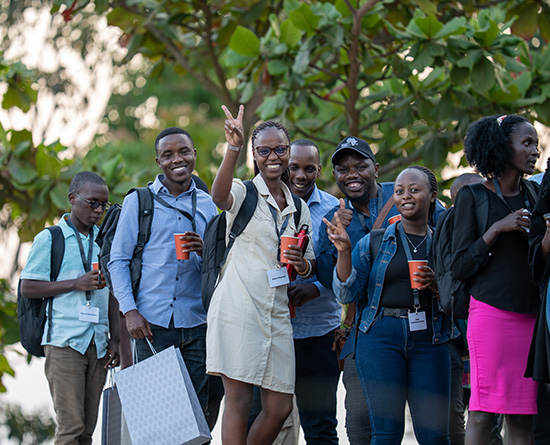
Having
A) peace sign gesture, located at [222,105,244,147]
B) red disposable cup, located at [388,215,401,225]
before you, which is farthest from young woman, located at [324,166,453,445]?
peace sign gesture, located at [222,105,244,147]

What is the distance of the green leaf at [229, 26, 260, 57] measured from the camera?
22.2 ft

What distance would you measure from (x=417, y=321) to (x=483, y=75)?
3.03 meters

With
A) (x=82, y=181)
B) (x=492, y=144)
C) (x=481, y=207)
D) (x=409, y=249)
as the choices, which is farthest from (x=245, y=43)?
(x=481, y=207)

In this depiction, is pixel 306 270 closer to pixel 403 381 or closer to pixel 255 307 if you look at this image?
pixel 255 307

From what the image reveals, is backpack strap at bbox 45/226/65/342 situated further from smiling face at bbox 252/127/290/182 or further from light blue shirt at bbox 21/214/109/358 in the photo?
smiling face at bbox 252/127/290/182

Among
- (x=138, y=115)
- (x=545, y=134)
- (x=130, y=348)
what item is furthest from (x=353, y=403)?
(x=138, y=115)

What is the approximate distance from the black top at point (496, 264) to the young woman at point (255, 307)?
32.6 inches

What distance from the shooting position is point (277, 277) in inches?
160

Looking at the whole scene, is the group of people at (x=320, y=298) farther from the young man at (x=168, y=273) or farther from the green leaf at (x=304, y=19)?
the green leaf at (x=304, y=19)

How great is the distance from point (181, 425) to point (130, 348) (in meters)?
0.96

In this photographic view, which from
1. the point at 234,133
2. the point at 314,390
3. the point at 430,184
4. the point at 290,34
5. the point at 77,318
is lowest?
the point at 314,390

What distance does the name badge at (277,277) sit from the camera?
13.3ft

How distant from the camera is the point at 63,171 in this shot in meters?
7.71

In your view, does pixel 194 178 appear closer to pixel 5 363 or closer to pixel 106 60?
pixel 5 363
